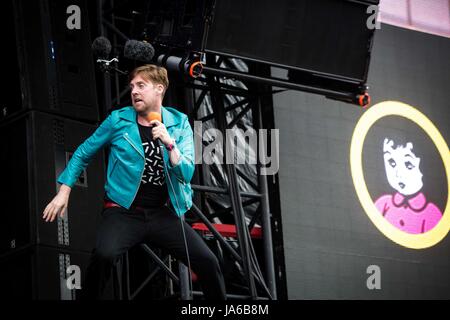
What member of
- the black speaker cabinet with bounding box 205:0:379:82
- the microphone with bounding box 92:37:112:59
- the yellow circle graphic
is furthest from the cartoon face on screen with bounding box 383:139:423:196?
the microphone with bounding box 92:37:112:59

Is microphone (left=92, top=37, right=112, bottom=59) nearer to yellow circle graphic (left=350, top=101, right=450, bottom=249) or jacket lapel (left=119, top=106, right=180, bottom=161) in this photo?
jacket lapel (left=119, top=106, right=180, bottom=161)

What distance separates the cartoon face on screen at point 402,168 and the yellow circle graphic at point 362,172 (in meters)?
0.29

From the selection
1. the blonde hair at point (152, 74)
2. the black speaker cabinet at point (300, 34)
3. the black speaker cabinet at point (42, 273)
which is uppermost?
the black speaker cabinet at point (300, 34)

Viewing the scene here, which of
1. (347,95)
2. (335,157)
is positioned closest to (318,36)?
(347,95)

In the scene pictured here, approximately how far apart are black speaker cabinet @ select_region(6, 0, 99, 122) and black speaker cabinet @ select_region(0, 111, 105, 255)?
0.11m

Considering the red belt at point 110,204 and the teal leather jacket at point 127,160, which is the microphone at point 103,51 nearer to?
the teal leather jacket at point 127,160

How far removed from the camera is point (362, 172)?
337 inches

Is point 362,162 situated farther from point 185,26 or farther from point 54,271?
point 54,271

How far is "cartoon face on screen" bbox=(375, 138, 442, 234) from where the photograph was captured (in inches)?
339

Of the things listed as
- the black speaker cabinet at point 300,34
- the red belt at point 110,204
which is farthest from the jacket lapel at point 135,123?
the black speaker cabinet at point 300,34

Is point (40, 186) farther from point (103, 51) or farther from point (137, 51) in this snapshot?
point (137, 51)

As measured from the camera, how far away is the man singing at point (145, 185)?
175 inches

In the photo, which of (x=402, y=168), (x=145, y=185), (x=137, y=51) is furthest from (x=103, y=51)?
(x=402, y=168)

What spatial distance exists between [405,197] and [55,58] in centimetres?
411
